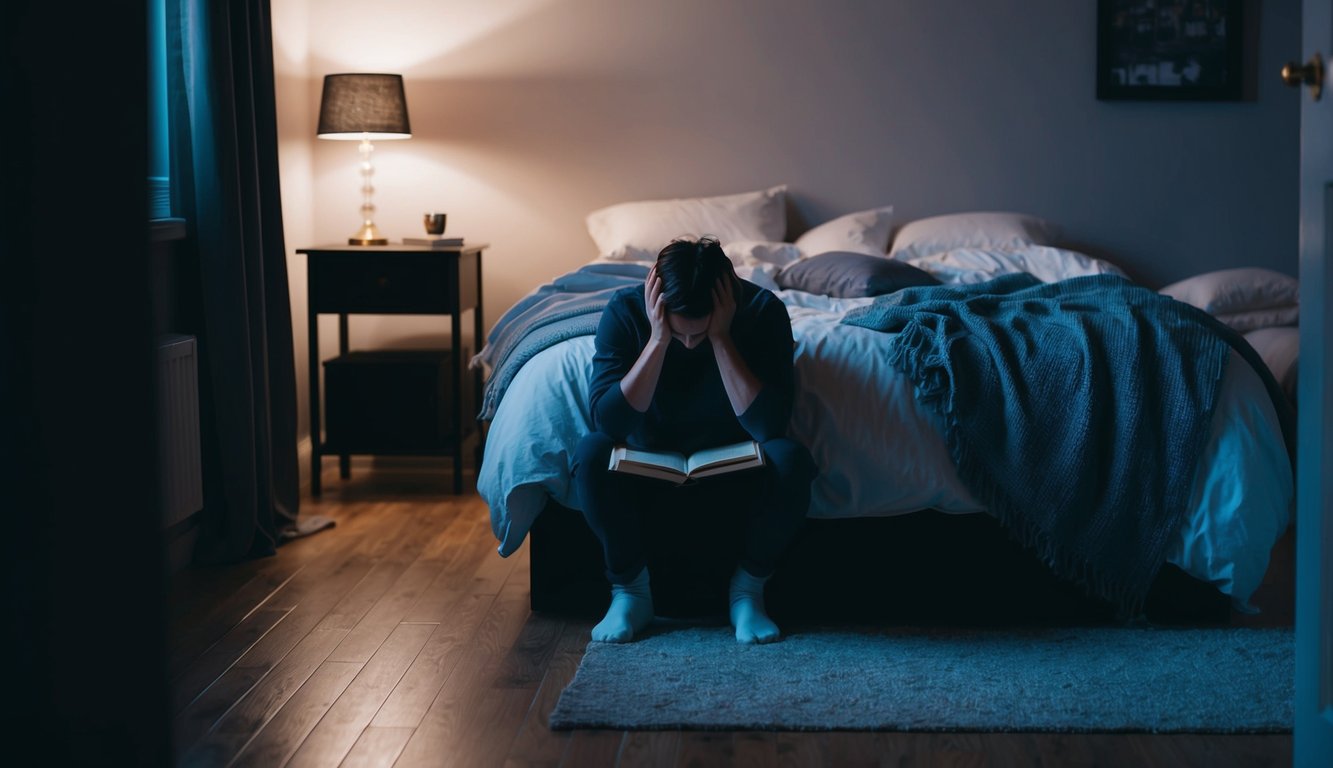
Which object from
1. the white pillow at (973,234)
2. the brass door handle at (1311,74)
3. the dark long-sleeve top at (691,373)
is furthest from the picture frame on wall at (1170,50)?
the brass door handle at (1311,74)

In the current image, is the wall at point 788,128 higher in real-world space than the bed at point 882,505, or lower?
higher

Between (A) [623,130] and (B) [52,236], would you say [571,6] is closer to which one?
(A) [623,130]

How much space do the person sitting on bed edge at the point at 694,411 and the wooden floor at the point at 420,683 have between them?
0.88 ft

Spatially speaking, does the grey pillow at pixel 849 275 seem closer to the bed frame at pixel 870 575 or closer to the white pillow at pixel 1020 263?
the white pillow at pixel 1020 263

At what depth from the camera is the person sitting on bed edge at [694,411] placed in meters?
2.38

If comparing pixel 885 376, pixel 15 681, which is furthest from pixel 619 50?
pixel 15 681

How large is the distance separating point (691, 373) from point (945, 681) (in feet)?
2.58

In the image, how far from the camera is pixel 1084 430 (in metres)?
2.43

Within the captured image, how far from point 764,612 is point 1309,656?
1120 millimetres

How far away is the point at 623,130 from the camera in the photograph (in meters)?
4.41

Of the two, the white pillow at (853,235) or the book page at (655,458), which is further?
the white pillow at (853,235)

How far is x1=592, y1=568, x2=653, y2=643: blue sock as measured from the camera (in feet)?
7.82

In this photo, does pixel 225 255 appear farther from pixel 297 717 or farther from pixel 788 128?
pixel 788 128

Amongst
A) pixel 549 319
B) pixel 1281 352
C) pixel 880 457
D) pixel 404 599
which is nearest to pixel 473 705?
pixel 404 599
